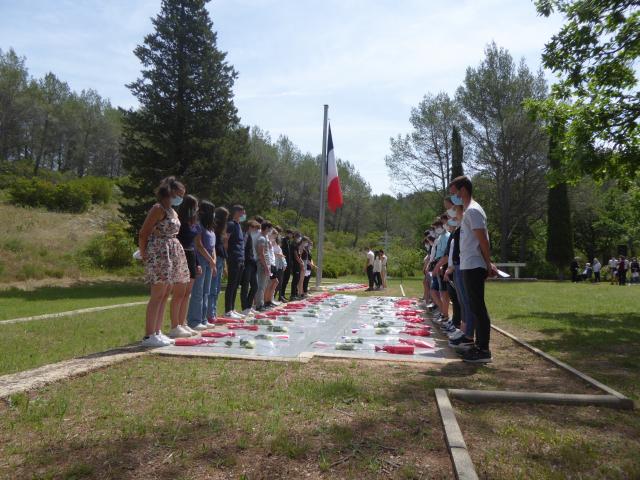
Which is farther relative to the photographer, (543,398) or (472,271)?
(472,271)

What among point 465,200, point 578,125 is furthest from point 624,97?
point 465,200

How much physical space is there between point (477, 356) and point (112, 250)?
76.4 feet

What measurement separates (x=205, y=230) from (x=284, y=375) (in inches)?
137

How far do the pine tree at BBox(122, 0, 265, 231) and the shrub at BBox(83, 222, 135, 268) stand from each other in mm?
3979

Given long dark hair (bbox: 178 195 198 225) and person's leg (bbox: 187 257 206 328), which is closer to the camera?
long dark hair (bbox: 178 195 198 225)

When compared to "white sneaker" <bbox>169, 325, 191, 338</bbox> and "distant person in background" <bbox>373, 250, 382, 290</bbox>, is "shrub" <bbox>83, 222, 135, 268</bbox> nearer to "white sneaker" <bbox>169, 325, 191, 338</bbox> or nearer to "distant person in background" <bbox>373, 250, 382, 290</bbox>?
"distant person in background" <bbox>373, 250, 382, 290</bbox>

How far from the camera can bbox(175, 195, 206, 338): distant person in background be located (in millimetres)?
6363

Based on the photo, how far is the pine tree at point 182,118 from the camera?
21.5 meters

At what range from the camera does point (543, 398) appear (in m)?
3.62

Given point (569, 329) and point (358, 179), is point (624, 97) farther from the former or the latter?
point (358, 179)

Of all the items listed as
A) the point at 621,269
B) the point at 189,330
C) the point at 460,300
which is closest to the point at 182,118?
the point at 189,330

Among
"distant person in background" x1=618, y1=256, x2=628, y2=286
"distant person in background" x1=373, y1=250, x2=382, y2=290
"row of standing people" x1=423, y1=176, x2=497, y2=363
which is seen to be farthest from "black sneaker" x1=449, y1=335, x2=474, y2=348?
"distant person in background" x1=618, y1=256, x2=628, y2=286

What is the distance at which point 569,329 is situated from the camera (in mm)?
8320

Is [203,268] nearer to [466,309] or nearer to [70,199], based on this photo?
[466,309]
